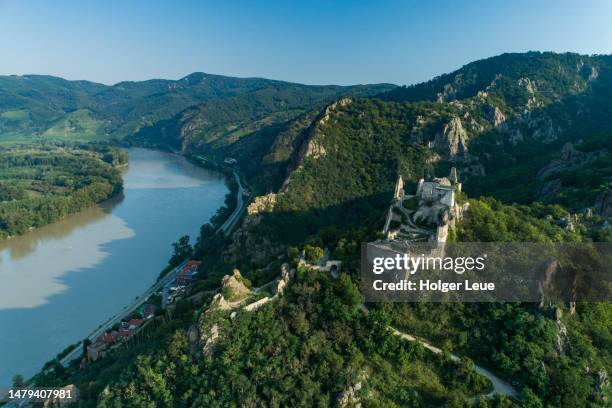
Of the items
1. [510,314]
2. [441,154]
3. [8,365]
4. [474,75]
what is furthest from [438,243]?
[474,75]

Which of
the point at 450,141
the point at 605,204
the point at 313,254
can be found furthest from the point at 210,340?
the point at 450,141

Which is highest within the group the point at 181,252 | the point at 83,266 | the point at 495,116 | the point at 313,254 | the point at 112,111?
the point at 112,111

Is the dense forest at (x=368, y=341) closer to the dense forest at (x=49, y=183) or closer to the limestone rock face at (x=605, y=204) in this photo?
the limestone rock face at (x=605, y=204)

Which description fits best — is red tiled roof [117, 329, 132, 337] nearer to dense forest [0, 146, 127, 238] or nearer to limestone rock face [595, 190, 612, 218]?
limestone rock face [595, 190, 612, 218]

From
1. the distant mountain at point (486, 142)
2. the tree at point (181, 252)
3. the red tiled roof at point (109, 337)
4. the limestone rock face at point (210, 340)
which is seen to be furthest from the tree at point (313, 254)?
the tree at point (181, 252)

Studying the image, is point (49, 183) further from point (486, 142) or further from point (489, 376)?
point (489, 376)

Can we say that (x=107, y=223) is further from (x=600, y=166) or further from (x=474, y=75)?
(x=474, y=75)
